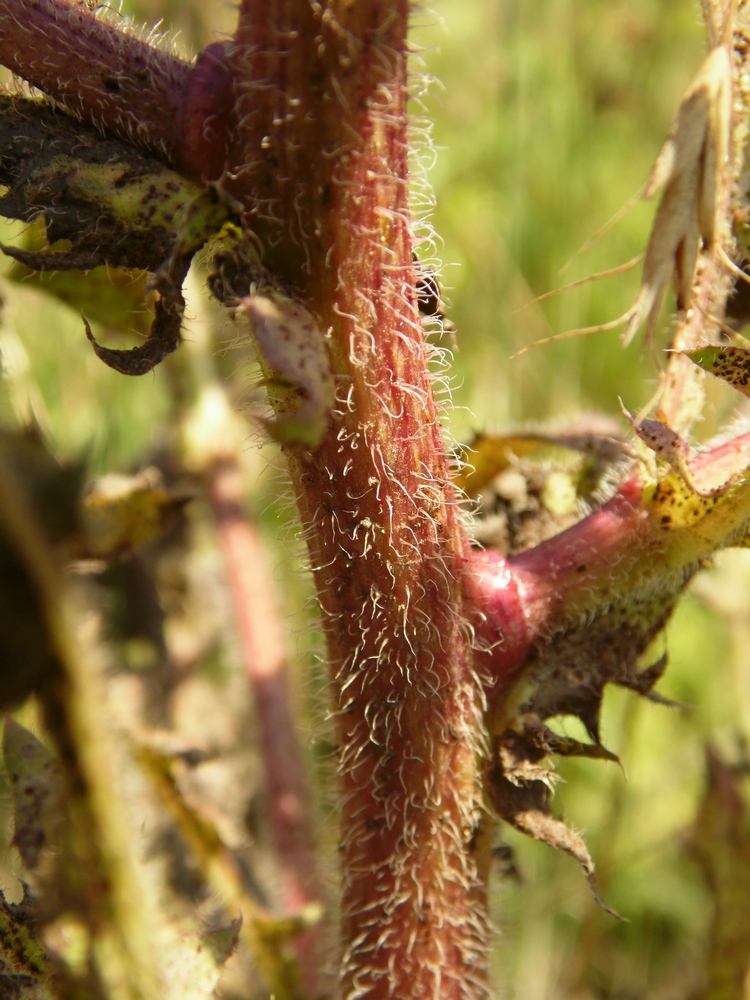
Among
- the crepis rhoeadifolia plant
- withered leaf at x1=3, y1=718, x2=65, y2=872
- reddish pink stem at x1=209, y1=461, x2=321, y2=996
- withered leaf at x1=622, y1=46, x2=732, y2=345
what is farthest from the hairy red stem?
reddish pink stem at x1=209, y1=461, x2=321, y2=996

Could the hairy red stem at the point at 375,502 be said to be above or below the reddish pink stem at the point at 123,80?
below

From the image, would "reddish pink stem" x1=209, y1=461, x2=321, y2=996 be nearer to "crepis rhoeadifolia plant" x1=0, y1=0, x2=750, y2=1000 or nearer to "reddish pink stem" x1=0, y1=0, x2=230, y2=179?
"crepis rhoeadifolia plant" x1=0, y1=0, x2=750, y2=1000

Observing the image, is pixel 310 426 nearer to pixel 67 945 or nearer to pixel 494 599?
pixel 494 599

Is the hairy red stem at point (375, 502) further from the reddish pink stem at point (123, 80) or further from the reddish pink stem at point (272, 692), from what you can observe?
the reddish pink stem at point (272, 692)

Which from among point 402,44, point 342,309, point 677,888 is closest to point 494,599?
point 342,309

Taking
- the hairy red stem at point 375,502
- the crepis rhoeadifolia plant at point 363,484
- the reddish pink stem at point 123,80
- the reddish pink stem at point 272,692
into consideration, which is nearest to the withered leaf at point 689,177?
the crepis rhoeadifolia plant at point 363,484

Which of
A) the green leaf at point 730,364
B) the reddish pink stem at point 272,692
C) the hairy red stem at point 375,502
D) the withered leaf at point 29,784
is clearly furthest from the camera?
the reddish pink stem at point 272,692
